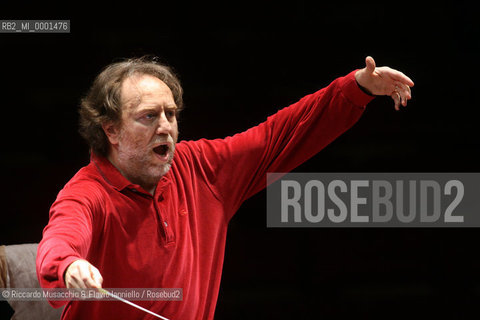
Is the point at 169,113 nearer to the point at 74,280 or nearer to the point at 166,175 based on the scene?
the point at 166,175

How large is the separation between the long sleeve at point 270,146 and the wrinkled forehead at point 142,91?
0.72 ft

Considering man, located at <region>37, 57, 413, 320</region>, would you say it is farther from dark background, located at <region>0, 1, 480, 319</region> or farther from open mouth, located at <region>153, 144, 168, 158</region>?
dark background, located at <region>0, 1, 480, 319</region>

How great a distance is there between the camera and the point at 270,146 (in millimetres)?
1895

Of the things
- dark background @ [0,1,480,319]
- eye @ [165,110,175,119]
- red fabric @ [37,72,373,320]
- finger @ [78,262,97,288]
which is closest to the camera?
finger @ [78,262,97,288]

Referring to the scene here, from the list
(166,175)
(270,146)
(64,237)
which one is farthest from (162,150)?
(64,237)

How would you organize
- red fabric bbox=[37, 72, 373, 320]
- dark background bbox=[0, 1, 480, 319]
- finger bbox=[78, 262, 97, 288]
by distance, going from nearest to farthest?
finger bbox=[78, 262, 97, 288], red fabric bbox=[37, 72, 373, 320], dark background bbox=[0, 1, 480, 319]

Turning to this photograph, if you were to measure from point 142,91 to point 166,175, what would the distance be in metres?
0.23

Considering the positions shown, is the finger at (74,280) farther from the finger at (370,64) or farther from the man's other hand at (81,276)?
the finger at (370,64)

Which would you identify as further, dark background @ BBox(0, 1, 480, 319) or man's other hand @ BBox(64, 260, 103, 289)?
dark background @ BBox(0, 1, 480, 319)

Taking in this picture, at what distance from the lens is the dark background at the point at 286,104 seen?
231 cm

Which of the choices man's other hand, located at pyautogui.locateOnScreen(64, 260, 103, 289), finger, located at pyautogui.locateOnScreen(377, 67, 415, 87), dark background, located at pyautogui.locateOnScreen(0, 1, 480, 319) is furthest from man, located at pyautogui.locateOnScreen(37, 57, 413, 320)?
dark background, located at pyautogui.locateOnScreen(0, 1, 480, 319)

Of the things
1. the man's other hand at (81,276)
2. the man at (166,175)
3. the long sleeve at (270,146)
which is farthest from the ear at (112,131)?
the man's other hand at (81,276)

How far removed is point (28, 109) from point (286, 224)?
100 centimetres

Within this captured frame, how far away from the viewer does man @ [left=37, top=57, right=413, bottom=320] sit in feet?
5.51
